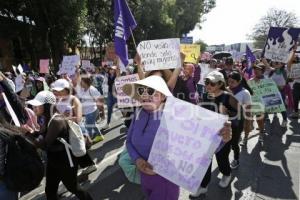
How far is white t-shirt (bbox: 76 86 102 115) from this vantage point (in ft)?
25.0

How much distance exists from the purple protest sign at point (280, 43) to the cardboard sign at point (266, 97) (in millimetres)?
1952

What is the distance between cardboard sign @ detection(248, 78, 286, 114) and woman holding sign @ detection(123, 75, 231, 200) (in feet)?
17.5

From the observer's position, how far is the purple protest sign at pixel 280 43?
31.5 ft

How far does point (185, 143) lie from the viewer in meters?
2.73

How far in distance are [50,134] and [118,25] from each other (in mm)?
3809

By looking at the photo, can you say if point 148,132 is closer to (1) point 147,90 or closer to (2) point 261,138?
(1) point 147,90

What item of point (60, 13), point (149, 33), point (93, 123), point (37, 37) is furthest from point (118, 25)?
point (149, 33)

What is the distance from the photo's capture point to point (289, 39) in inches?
381

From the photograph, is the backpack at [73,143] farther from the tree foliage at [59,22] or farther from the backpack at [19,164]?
the tree foliage at [59,22]

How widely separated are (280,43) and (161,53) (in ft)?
16.3

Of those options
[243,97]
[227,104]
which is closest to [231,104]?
[227,104]

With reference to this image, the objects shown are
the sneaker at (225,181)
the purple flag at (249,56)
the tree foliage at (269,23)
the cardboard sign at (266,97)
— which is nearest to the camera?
the sneaker at (225,181)

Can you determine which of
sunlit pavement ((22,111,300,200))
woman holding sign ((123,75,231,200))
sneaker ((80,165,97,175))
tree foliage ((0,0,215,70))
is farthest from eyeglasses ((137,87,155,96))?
tree foliage ((0,0,215,70))

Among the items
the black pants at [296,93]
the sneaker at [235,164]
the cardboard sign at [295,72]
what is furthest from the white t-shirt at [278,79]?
the sneaker at [235,164]
